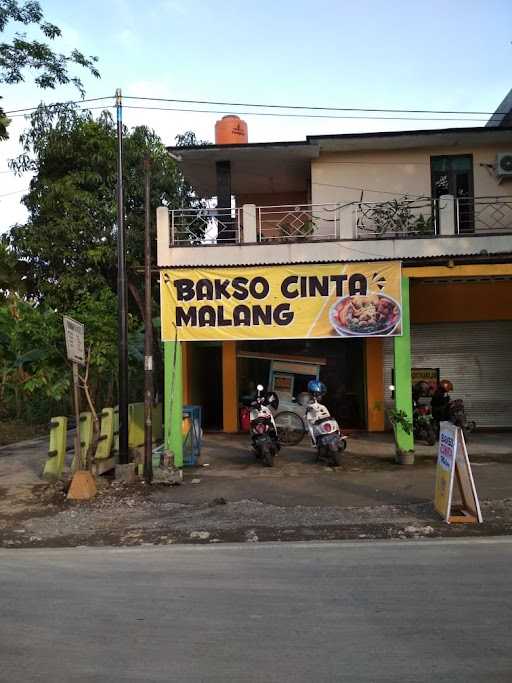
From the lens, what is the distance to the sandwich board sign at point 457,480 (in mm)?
7562

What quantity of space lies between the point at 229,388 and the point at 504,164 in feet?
29.2

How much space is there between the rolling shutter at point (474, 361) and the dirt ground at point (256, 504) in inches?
159

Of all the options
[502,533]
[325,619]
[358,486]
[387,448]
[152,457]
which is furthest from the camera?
[387,448]

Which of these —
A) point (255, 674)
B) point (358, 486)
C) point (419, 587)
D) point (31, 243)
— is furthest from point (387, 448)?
point (31, 243)

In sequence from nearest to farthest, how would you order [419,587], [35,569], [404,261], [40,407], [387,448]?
[419,587] → [35,569] → [404,261] → [387,448] → [40,407]

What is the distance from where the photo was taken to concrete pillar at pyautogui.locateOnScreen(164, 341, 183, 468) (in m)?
11.5

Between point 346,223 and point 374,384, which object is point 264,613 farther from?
point 374,384

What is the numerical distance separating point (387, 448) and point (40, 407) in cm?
1283

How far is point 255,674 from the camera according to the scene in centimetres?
375

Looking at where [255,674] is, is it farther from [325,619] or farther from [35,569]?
[35,569]

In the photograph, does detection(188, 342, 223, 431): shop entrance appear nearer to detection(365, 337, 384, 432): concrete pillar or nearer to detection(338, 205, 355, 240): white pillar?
detection(365, 337, 384, 432): concrete pillar

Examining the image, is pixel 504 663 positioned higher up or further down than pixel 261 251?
further down

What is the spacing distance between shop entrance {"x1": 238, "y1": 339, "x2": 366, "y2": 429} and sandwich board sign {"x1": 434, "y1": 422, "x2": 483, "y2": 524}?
8.88 m

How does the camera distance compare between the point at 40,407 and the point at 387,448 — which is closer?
the point at 387,448
